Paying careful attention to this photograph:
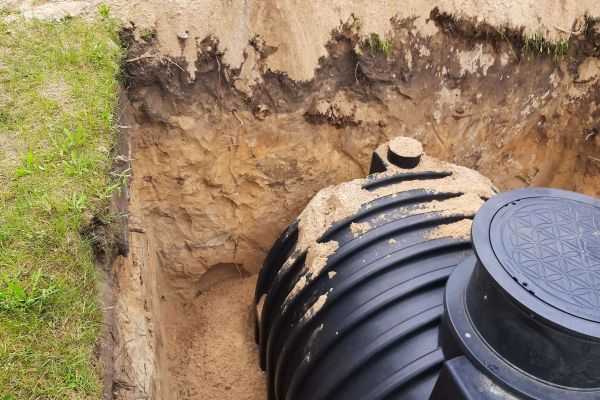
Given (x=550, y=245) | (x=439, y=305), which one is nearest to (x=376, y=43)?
(x=439, y=305)

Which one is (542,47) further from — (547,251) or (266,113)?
(547,251)

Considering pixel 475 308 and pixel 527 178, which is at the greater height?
pixel 475 308

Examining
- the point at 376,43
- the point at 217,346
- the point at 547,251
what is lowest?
the point at 217,346

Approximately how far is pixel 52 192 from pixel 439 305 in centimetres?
178

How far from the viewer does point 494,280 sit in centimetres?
155

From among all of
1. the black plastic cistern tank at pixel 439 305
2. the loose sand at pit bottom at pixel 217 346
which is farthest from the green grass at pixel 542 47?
the loose sand at pit bottom at pixel 217 346

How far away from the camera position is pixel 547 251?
64.5 inches

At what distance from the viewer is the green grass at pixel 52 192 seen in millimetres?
1725

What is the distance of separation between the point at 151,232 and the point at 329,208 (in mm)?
1303

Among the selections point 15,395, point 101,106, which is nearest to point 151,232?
point 101,106

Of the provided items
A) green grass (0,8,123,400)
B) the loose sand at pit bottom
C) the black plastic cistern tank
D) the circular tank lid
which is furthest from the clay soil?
the circular tank lid

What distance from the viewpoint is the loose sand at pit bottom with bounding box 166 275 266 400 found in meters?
3.47

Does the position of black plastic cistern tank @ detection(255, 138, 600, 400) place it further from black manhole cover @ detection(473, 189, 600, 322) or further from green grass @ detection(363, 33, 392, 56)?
green grass @ detection(363, 33, 392, 56)

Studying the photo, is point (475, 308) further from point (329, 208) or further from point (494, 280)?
point (329, 208)
